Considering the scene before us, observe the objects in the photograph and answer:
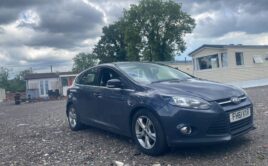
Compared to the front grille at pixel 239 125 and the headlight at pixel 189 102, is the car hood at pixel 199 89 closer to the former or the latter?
the headlight at pixel 189 102

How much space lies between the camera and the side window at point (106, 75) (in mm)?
Answer: 6420

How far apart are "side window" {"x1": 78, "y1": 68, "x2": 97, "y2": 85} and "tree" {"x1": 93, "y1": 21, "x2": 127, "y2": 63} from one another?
166ft

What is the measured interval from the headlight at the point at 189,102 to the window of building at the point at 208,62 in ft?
72.8

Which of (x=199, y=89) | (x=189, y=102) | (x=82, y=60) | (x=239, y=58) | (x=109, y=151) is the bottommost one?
(x=109, y=151)

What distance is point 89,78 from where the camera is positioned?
745 cm

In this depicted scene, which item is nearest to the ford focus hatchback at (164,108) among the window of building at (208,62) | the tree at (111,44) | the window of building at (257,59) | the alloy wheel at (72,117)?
the alloy wheel at (72,117)

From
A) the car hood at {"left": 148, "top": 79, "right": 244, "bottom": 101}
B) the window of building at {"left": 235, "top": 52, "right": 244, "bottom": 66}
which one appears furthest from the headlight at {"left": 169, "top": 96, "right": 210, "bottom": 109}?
the window of building at {"left": 235, "top": 52, "right": 244, "bottom": 66}

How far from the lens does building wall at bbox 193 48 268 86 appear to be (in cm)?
2516

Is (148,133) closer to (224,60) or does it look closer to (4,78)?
(224,60)

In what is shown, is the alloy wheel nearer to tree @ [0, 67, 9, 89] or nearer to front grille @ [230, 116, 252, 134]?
front grille @ [230, 116, 252, 134]

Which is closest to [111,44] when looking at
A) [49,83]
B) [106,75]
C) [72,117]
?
[49,83]

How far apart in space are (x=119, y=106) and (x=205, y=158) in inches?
71.1

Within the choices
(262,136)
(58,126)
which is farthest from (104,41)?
(262,136)

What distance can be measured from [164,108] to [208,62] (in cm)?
2290
